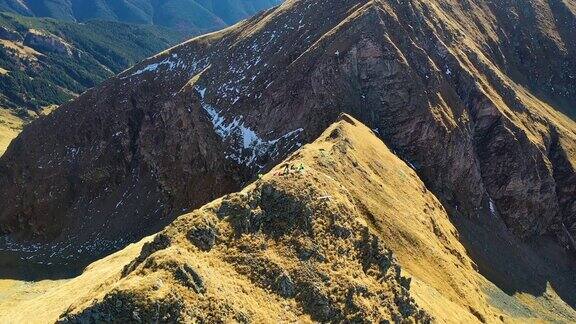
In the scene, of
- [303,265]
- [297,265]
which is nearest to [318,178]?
[303,265]

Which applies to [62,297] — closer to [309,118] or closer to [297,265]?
[297,265]

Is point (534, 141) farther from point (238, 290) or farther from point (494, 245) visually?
point (238, 290)

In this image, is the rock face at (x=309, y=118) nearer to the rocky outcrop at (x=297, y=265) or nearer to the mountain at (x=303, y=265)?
the mountain at (x=303, y=265)

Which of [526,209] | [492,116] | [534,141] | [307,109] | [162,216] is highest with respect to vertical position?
[307,109]

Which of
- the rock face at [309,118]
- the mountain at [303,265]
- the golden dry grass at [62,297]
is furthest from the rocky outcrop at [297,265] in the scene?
the rock face at [309,118]

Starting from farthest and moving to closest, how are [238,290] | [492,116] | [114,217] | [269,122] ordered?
[114,217] → [492,116] → [269,122] → [238,290]

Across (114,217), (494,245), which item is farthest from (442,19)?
(114,217)
